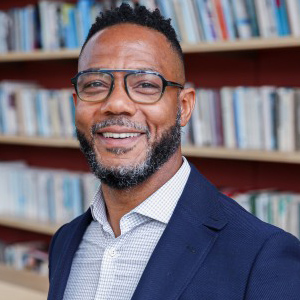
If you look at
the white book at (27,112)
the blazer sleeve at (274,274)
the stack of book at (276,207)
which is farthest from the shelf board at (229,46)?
the blazer sleeve at (274,274)

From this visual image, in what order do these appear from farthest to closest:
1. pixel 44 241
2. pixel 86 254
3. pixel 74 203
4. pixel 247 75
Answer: pixel 44 241
pixel 74 203
pixel 247 75
pixel 86 254

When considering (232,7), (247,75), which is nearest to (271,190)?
(247,75)

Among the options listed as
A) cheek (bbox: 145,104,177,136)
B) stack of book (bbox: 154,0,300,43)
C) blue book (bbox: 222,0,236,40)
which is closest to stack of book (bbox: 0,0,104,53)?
stack of book (bbox: 154,0,300,43)

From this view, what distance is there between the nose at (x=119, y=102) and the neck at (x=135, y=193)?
141 mm

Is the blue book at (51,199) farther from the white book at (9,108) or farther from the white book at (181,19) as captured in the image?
the white book at (181,19)

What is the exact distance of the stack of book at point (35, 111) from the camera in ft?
9.63

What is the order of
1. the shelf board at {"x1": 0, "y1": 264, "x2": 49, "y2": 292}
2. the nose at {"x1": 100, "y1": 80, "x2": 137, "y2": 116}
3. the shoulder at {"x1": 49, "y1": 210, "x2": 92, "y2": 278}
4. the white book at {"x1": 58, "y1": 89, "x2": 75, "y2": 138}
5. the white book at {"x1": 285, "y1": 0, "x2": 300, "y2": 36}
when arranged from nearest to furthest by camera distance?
the nose at {"x1": 100, "y1": 80, "x2": 137, "y2": 116} → the shoulder at {"x1": 49, "y1": 210, "x2": 92, "y2": 278} → the shelf board at {"x1": 0, "y1": 264, "x2": 49, "y2": 292} → the white book at {"x1": 285, "y1": 0, "x2": 300, "y2": 36} → the white book at {"x1": 58, "y1": 89, "x2": 75, "y2": 138}

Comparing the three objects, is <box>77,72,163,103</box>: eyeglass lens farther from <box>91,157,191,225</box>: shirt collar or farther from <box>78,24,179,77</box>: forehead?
<box>91,157,191,225</box>: shirt collar

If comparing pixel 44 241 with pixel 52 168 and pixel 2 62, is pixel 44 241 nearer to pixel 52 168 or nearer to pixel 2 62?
pixel 52 168

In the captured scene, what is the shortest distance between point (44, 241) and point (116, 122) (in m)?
2.39

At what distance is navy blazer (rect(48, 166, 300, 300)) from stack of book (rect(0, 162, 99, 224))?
5.75ft

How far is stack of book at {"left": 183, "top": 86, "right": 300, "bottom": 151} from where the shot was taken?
7.20 ft

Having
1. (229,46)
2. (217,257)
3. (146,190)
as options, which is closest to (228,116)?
(229,46)

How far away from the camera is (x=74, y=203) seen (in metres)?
2.95
